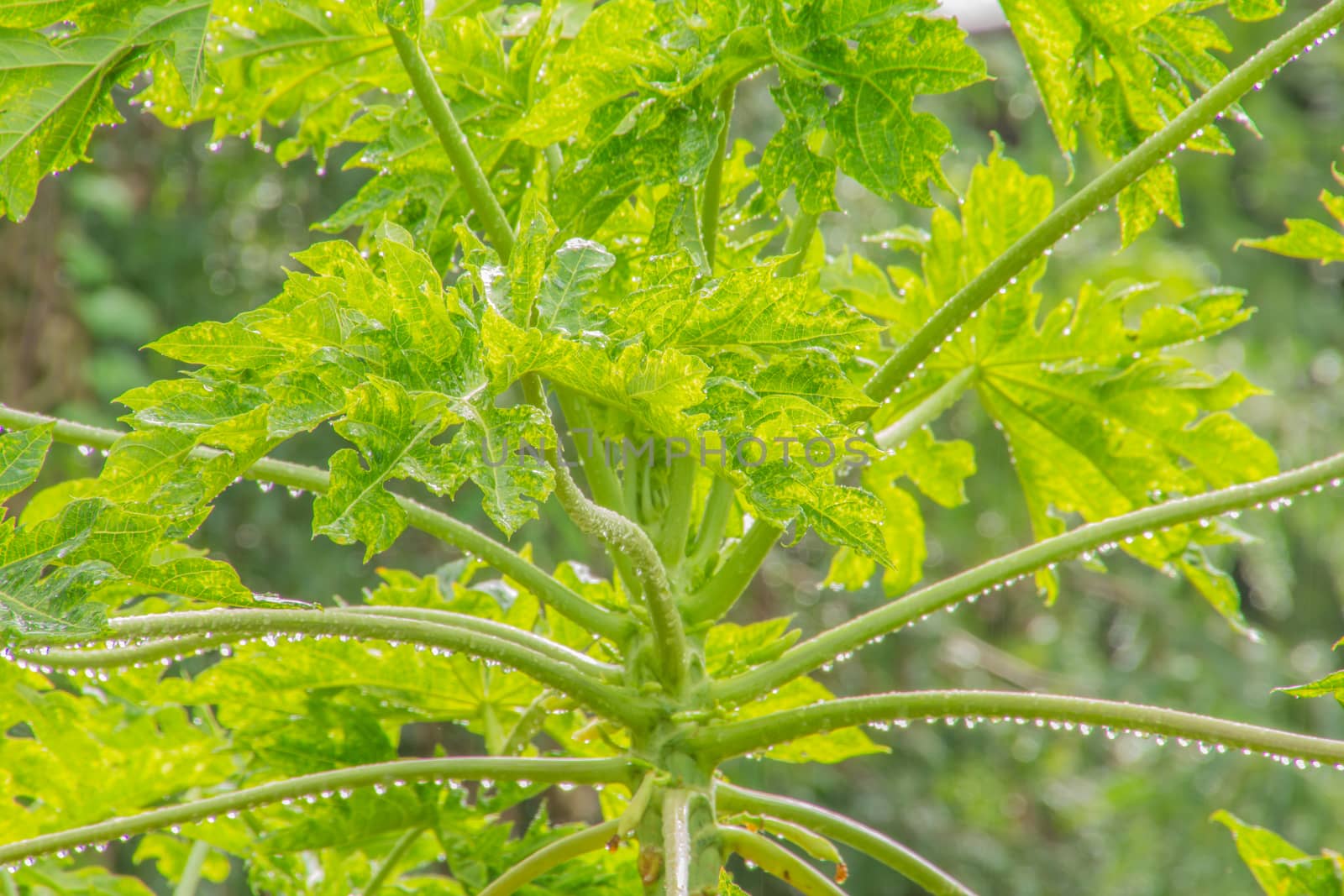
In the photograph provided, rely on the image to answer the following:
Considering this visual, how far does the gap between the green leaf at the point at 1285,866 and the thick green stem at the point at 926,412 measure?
0.34 m

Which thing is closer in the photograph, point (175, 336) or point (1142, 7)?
point (175, 336)

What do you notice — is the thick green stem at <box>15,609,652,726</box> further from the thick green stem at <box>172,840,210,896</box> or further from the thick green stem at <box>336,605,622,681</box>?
the thick green stem at <box>172,840,210,896</box>

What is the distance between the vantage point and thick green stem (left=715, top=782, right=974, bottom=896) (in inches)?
32.9

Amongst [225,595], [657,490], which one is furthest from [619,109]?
[225,595]

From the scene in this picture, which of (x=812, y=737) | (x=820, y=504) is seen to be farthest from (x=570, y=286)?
(x=812, y=737)

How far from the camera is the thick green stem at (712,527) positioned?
910 millimetres

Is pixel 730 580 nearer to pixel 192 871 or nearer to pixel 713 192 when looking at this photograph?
pixel 713 192

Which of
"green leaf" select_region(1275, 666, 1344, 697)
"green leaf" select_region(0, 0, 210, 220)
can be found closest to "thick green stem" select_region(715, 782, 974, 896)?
"green leaf" select_region(1275, 666, 1344, 697)

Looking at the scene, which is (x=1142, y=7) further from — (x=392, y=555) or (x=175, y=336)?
(x=392, y=555)

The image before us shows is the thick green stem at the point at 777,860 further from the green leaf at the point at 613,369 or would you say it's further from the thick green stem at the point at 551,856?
the green leaf at the point at 613,369

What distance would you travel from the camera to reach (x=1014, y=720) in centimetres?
78

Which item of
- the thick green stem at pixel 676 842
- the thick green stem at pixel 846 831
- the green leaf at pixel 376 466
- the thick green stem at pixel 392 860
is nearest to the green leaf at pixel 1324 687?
the thick green stem at pixel 846 831

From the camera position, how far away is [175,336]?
667mm

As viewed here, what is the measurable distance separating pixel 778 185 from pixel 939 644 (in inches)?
192
